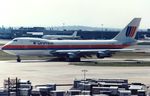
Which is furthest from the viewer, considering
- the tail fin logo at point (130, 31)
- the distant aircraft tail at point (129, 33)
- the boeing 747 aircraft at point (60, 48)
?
the tail fin logo at point (130, 31)

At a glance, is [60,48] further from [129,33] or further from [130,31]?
[130,31]

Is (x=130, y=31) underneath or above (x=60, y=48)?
above

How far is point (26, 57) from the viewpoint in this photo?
331 ft

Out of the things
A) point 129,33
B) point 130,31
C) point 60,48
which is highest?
point 130,31

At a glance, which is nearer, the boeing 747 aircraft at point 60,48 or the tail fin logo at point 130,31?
the boeing 747 aircraft at point 60,48

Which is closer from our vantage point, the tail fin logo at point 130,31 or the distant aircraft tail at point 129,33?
the distant aircraft tail at point 129,33

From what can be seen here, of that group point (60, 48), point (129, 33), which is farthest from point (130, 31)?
point (60, 48)

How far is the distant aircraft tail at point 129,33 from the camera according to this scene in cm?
9791

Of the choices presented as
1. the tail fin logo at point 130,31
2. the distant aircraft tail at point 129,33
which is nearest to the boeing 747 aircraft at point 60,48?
the distant aircraft tail at point 129,33

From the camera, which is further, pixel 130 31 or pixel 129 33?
pixel 130 31

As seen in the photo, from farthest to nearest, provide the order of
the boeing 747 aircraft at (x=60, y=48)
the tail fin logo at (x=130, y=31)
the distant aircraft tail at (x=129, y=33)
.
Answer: the tail fin logo at (x=130, y=31)
the distant aircraft tail at (x=129, y=33)
the boeing 747 aircraft at (x=60, y=48)

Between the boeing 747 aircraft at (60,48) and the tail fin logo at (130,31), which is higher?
the tail fin logo at (130,31)

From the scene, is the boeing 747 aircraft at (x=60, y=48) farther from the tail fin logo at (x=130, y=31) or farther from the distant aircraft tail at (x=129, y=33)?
the tail fin logo at (x=130, y=31)

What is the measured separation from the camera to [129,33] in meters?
98.8
